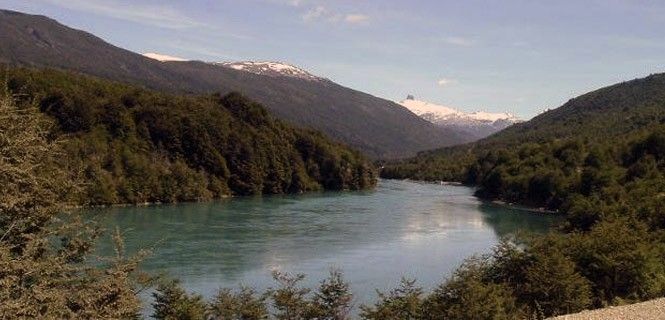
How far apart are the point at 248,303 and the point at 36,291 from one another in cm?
1379

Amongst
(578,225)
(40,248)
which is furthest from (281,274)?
(578,225)

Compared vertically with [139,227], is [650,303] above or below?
above

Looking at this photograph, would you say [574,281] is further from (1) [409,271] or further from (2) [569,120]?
(2) [569,120]

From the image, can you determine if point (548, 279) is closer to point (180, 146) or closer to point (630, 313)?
point (630, 313)

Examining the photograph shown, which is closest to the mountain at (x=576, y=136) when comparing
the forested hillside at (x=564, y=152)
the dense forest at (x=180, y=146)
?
the forested hillside at (x=564, y=152)

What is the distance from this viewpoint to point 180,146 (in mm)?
91250


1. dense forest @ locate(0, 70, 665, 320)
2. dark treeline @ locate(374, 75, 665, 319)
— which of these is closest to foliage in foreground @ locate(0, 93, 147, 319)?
dense forest @ locate(0, 70, 665, 320)

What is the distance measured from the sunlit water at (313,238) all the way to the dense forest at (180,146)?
21.6ft

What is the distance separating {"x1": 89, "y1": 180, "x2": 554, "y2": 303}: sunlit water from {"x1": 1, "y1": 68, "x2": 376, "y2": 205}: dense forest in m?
6.59

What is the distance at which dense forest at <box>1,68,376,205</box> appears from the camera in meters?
76.2

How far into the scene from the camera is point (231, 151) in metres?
97.7

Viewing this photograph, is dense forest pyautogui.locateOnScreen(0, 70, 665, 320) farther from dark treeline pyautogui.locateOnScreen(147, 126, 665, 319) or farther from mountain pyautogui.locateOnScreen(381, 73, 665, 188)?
mountain pyautogui.locateOnScreen(381, 73, 665, 188)

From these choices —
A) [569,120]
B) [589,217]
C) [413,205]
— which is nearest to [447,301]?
[589,217]

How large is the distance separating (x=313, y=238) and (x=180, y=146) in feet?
157
